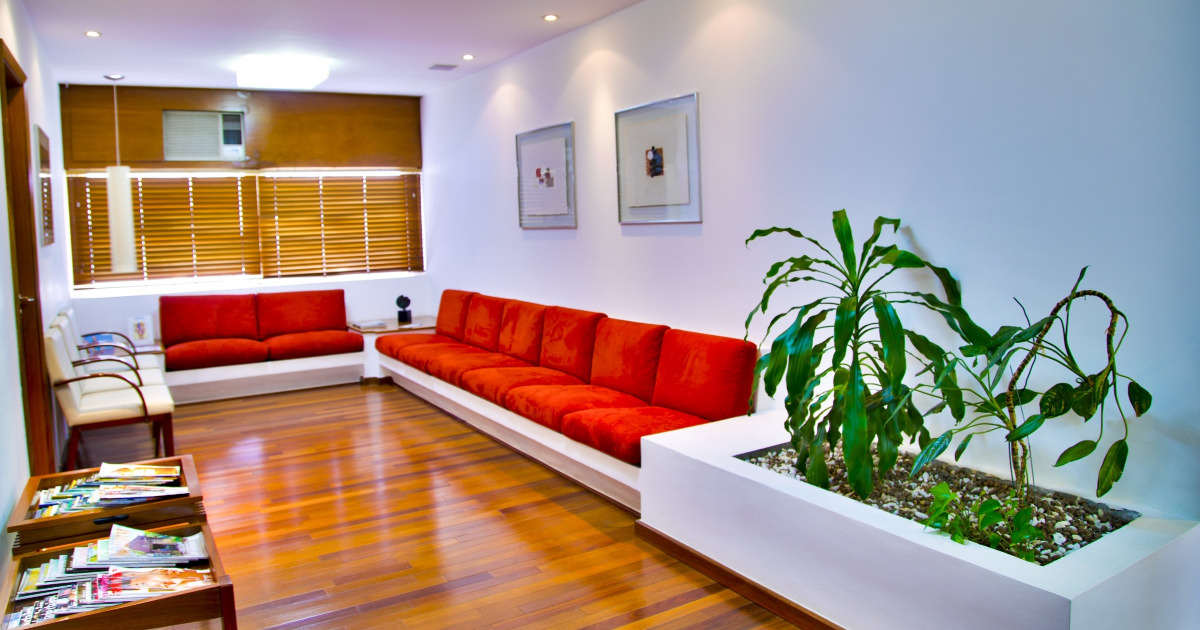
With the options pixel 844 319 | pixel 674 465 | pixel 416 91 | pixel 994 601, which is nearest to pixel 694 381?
pixel 674 465

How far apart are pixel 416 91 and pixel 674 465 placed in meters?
5.87

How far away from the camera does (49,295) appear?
5.45 meters

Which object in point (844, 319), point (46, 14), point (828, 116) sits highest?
point (46, 14)

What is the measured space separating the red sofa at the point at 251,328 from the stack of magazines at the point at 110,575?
4.70 meters

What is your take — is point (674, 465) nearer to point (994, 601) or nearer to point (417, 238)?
point (994, 601)

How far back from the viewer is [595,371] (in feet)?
16.9

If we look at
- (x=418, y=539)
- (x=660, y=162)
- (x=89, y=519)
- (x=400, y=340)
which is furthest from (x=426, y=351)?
(x=89, y=519)

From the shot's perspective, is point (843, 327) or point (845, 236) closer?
point (843, 327)

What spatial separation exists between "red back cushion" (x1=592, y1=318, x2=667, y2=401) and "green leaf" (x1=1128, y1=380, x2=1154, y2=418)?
8.11ft

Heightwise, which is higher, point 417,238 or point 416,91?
point 416,91

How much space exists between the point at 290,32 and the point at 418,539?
3521 mm

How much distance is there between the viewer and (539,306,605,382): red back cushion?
5332 mm

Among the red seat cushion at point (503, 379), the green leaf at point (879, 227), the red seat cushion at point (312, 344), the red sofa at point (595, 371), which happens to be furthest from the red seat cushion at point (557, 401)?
the red seat cushion at point (312, 344)

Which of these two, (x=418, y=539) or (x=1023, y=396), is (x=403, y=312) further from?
(x=1023, y=396)
